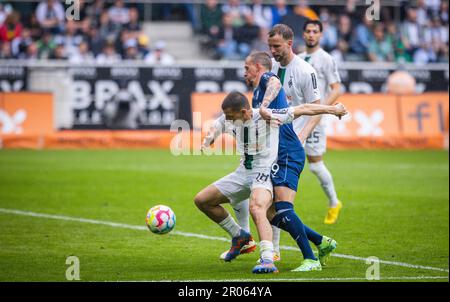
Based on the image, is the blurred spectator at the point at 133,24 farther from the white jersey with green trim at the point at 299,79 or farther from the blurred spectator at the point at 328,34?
the white jersey with green trim at the point at 299,79

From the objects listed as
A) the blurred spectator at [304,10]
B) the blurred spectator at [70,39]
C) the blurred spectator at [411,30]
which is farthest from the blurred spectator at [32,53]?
the blurred spectator at [411,30]

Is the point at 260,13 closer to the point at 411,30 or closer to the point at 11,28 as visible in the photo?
the point at 411,30

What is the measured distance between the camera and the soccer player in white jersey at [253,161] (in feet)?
28.8

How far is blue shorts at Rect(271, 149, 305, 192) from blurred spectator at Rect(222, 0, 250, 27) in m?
19.4

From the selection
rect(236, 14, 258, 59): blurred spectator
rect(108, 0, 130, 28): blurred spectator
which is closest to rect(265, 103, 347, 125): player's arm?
rect(236, 14, 258, 59): blurred spectator

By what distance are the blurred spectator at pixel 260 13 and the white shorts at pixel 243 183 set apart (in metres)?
19.4

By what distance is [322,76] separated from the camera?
41.5 ft

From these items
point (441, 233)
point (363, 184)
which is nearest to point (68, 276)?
point (441, 233)

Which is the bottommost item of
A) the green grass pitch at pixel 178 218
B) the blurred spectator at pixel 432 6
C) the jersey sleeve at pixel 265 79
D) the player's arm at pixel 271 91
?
the green grass pitch at pixel 178 218

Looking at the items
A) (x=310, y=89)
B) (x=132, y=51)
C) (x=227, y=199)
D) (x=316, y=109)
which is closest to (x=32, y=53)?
(x=132, y=51)

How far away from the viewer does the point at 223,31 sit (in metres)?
28.1
